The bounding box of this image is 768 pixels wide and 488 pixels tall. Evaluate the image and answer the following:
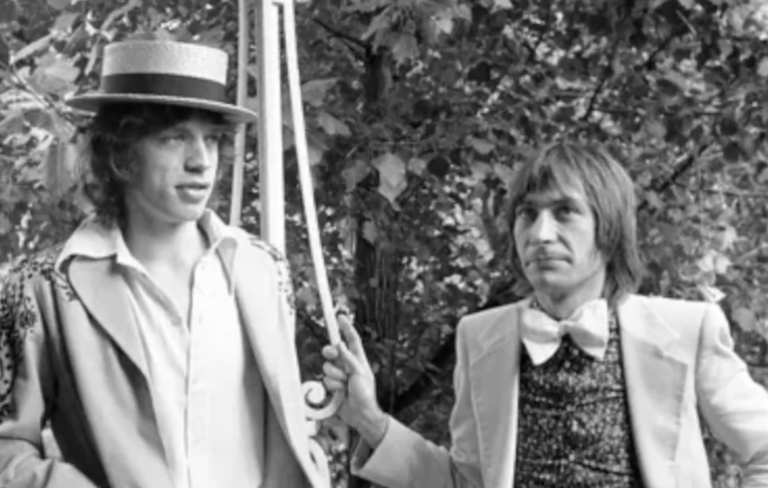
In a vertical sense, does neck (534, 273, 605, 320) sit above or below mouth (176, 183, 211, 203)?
below

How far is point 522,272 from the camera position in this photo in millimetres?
2475

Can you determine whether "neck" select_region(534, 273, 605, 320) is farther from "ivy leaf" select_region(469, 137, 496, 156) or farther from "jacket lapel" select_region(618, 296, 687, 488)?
"ivy leaf" select_region(469, 137, 496, 156)

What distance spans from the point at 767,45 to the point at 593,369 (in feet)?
4.91

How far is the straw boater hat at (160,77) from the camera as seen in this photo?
193 centimetres

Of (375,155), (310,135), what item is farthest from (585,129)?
(310,135)

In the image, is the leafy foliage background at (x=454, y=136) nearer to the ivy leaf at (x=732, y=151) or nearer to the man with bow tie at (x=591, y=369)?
the ivy leaf at (x=732, y=151)

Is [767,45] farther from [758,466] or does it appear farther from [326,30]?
[758,466]

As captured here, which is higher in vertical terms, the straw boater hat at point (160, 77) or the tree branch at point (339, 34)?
the tree branch at point (339, 34)

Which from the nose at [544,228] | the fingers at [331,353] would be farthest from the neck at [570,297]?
the fingers at [331,353]

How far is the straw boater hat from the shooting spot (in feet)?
6.34

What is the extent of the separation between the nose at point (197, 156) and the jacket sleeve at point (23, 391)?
269mm

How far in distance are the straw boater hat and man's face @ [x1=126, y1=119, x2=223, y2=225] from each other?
43 mm

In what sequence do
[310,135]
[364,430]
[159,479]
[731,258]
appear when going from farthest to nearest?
[731,258] → [310,135] → [364,430] → [159,479]

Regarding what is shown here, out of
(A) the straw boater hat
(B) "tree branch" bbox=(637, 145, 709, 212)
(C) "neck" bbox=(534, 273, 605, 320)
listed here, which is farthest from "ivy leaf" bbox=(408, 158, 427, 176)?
(A) the straw boater hat
